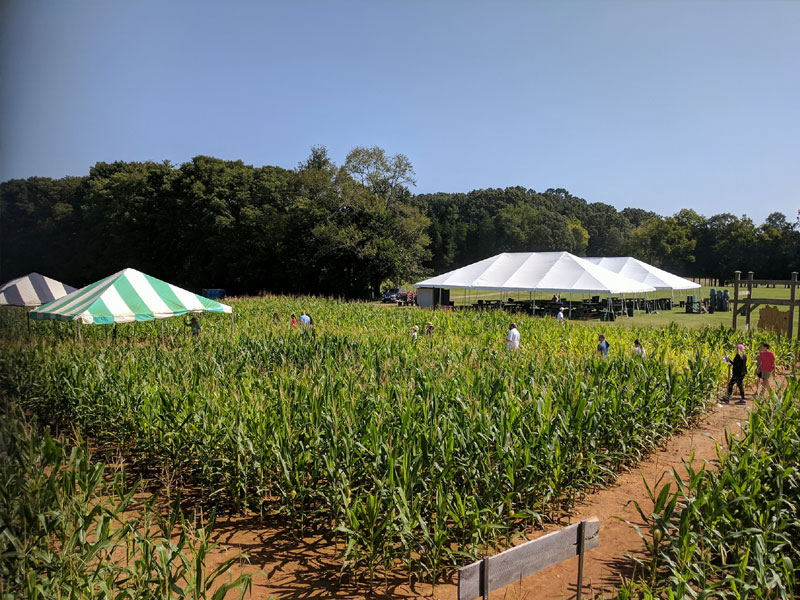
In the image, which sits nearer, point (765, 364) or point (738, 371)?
point (765, 364)

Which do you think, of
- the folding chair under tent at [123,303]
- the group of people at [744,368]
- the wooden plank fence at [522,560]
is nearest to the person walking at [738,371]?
the group of people at [744,368]

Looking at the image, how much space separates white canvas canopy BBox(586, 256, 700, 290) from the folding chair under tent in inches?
986

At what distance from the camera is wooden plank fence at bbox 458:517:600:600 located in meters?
3.04

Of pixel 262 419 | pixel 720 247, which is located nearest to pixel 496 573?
pixel 262 419

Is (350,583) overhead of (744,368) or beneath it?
beneath

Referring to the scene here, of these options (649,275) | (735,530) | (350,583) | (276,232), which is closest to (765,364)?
(735,530)

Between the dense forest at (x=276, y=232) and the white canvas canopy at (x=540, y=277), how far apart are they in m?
11.0

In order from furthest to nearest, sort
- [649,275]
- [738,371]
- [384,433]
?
[649,275] < [738,371] < [384,433]

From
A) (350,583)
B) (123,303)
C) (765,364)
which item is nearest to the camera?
(350,583)

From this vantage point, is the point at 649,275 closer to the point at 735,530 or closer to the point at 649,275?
the point at 649,275

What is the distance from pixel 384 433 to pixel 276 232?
3578 centimetres

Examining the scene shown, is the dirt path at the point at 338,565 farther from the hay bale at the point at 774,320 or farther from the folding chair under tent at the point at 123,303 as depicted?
the hay bale at the point at 774,320

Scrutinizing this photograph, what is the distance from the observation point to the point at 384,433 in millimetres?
5426

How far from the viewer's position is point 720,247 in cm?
5859
